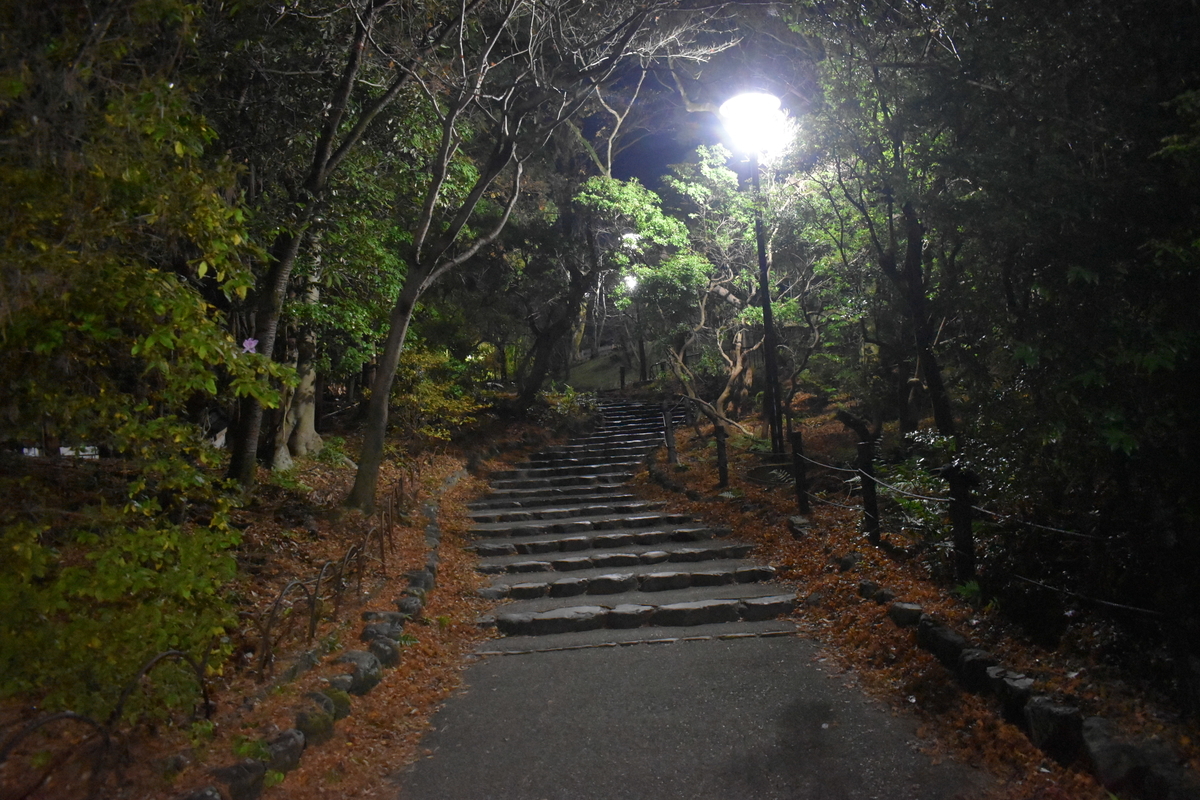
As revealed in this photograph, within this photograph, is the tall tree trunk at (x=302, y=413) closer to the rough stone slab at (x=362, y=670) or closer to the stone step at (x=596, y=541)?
the stone step at (x=596, y=541)

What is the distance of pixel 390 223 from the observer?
456 inches

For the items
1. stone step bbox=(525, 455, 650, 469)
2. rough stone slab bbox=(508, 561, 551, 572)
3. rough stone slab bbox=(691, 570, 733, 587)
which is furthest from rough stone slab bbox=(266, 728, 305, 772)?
stone step bbox=(525, 455, 650, 469)

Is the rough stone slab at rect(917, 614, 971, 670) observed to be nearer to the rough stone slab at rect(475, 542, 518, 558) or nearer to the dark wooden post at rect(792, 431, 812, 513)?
the dark wooden post at rect(792, 431, 812, 513)

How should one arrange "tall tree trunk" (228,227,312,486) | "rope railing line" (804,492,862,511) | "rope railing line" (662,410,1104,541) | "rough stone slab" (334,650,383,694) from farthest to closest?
"rope railing line" (804,492,862,511) < "tall tree trunk" (228,227,312,486) < "rough stone slab" (334,650,383,694) < "rope railing line" (662,410,1104,541)

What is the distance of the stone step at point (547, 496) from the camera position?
1216 centimetres

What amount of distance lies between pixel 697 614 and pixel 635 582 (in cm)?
124

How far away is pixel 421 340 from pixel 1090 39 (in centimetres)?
1250

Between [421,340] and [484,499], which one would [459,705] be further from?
[421,340]

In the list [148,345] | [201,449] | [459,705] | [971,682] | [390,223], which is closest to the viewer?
[148,345]

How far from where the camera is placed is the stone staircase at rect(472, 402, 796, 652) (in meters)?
6.77

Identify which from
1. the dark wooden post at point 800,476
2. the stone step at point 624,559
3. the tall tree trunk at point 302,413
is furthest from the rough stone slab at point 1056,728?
the tall tree trunk at point 302,413

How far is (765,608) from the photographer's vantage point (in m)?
6.82

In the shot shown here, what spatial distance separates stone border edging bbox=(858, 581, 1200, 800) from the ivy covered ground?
0.07 meters

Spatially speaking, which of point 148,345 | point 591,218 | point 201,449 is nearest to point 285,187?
point 201,449
